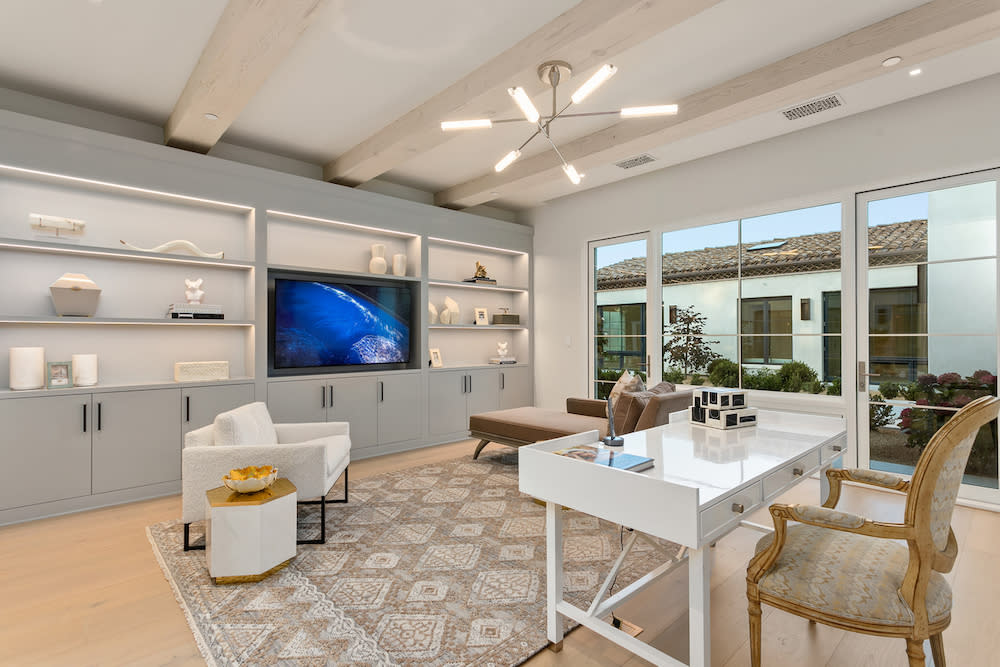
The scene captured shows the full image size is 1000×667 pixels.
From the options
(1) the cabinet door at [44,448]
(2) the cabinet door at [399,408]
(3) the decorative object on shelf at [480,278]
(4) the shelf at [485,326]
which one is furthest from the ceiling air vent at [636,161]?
(1) the cabinet door at [44,448]

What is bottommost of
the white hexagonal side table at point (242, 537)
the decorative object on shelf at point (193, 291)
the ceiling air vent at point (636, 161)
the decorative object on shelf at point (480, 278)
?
the white hexagonal side table at point (242, 537)

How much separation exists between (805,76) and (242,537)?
4.02 meters

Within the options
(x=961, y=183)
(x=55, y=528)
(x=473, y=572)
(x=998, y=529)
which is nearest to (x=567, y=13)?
(x=473, y=572)

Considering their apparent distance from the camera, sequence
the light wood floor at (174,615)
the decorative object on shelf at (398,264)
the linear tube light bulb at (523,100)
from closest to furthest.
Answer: the light wood floor at (174,615), the linear tube light bulb at (523,100), the decorative object on shelf at (398,264)

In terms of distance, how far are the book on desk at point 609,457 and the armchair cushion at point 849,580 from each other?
0.49m

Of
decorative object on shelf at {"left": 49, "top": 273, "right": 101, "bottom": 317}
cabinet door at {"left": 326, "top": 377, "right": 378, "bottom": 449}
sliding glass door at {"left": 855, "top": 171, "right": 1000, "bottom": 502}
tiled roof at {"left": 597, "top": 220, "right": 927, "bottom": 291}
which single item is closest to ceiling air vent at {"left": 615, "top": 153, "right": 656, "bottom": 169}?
tiled roof at {"left": 597, "top": 220, "right": 927, "bottom": 291}

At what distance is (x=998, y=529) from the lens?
118 inches

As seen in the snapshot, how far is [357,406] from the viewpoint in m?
4.73

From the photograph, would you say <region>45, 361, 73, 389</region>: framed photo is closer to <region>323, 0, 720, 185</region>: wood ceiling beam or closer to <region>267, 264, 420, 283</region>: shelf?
<region>267, 264, 420, 283</region>: shelf

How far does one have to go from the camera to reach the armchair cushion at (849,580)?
1.38 meters

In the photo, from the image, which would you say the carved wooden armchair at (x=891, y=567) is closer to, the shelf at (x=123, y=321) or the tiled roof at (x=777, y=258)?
the tiled roof at (x=777, y=258)

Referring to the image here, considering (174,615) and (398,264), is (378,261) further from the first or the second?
(174,615)

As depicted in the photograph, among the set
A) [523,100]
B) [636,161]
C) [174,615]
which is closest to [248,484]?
[174,615]

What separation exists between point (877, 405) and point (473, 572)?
3420mm
